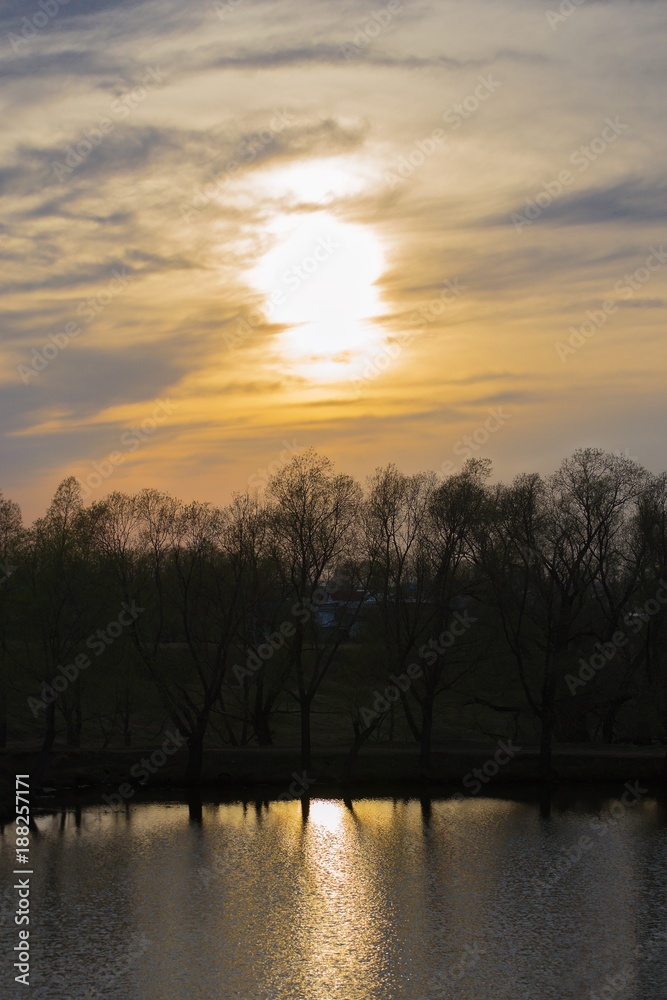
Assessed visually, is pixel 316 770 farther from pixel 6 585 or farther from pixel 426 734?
pixel 6 585

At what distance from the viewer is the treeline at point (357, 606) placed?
5291 cm

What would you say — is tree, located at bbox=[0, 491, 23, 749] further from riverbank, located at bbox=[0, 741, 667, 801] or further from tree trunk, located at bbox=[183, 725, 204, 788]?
tree trunk, located at bbox=[183, 725, 204, 788]

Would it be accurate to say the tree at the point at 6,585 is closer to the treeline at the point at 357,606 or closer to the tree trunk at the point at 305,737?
the treeline at the point at 357,606

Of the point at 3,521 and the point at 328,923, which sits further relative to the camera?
the point at 3,521

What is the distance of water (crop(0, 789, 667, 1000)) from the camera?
2320 centimetres

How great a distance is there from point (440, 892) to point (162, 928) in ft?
33.2

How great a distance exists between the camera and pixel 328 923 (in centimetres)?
2794

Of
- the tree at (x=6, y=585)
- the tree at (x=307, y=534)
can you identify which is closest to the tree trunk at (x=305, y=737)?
the tree at (x=307, y=534)

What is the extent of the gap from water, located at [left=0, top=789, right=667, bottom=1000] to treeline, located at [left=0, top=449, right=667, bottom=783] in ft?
37.0

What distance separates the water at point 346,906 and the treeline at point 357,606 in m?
11.3

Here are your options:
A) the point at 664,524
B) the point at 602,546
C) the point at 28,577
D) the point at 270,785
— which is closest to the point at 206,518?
the point at 28,577

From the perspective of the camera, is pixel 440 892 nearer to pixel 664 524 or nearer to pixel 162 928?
pixel 162 928

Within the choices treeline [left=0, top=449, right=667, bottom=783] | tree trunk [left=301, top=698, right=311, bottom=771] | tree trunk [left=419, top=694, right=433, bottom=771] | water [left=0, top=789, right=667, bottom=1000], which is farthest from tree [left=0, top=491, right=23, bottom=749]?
tree trunk [left=419, top=694, right=433, bottom=771]

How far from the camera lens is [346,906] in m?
29.8
